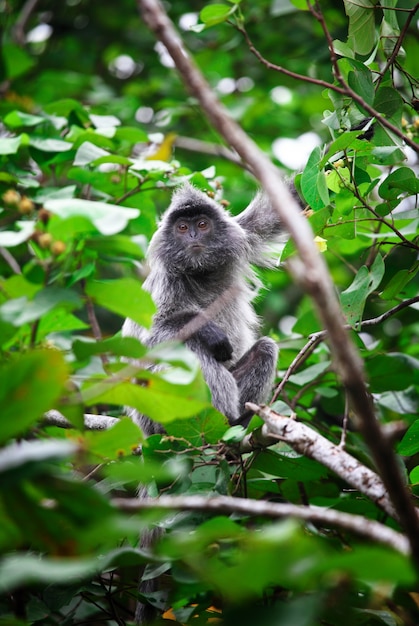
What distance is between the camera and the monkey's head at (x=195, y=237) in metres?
5.34

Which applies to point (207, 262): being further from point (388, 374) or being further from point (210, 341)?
point (388, 374)

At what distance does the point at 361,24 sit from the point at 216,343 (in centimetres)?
221

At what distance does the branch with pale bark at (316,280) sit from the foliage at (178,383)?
0.68 feet

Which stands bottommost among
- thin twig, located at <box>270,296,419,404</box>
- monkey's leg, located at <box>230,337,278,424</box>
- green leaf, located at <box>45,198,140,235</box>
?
monkey's leg, located at <box>230,337,278,424</box>

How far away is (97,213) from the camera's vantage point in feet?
5.87

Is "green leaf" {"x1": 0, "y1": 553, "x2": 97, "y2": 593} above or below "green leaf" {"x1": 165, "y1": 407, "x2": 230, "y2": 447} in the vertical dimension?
above

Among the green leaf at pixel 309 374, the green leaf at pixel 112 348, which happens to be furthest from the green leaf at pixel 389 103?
the green leaf at pixel 112 348

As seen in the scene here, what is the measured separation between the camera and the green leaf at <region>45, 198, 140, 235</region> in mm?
1748

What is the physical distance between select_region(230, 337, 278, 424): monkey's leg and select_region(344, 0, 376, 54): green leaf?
2106 mm

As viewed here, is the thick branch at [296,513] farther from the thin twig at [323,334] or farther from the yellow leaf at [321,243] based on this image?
the yellow leaf at [321,243]

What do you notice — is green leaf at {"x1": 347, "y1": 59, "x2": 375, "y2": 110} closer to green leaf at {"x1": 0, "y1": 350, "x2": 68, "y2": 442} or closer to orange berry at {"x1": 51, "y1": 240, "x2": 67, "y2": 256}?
orange berry at {"x1": 51, "y1": 240, "x2": 67, "y2": 256}

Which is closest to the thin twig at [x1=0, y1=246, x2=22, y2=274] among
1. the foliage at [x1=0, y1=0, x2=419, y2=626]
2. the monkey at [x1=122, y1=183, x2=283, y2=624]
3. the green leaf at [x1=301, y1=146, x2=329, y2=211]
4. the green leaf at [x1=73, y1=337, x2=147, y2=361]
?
the foliage at [x1=0, y1=0, x2=419, y2=626]

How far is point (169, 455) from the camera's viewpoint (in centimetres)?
306

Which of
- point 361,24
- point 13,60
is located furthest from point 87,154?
point 13,60
